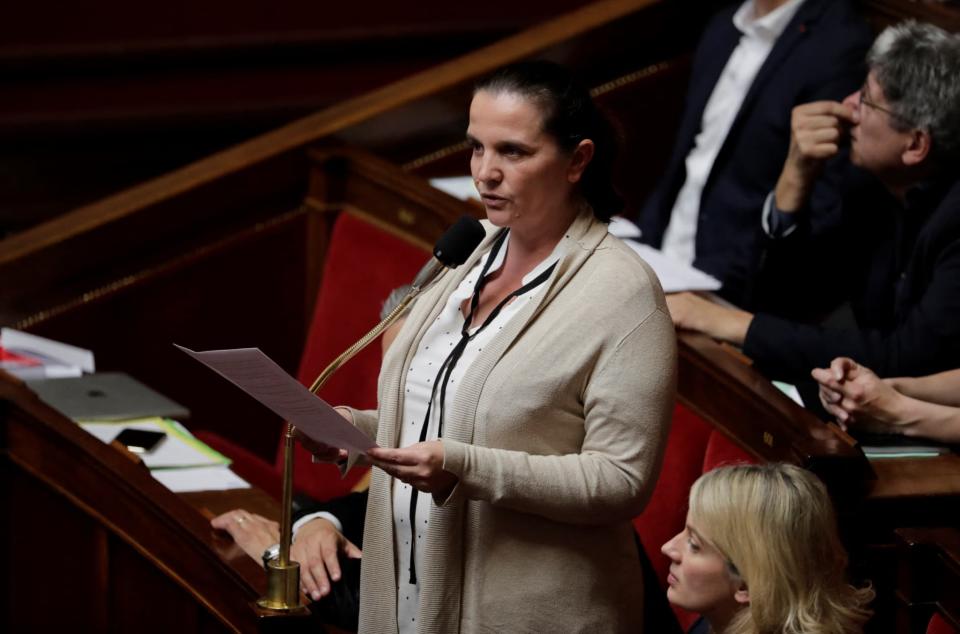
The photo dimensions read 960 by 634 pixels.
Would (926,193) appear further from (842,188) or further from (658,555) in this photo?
(658,555)

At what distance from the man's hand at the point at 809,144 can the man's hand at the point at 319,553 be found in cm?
85

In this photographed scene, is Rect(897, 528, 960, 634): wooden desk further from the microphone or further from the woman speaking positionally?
the microphone

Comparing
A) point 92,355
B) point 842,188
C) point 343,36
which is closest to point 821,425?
point 842,188

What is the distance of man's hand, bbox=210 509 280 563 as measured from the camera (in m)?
1.66

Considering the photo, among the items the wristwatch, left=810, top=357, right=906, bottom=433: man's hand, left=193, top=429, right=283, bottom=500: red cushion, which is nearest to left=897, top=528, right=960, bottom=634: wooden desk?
left=810, top=357, right=906, bottom=433: man's hand

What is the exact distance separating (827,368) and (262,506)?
679 millimetres

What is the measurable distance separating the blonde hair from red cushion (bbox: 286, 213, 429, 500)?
92 centimetres

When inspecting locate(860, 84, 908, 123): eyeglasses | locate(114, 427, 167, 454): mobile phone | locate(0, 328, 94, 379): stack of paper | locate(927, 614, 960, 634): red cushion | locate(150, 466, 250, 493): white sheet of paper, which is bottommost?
locate(150, 466, 250, 493): white sheet of paper

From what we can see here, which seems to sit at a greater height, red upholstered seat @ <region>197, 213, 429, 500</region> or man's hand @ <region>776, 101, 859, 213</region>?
man's hand @ <region>776, 101, 859, 213</region>

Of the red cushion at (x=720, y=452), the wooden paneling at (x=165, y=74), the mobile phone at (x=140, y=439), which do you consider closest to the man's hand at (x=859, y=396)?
the red cushion at (x=720, y=452)

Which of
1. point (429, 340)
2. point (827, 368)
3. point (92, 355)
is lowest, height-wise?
point (92, 355)

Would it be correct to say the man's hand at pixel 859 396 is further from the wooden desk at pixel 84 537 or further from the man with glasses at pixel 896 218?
the wooden desk at pixel 84 537

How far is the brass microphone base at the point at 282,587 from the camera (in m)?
1.36

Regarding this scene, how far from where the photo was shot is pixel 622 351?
1.34m
